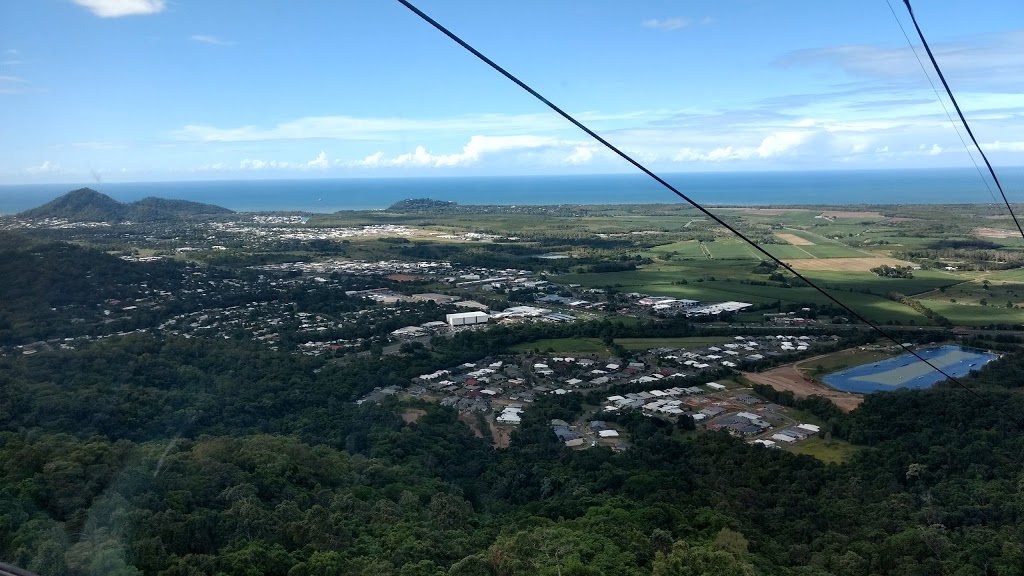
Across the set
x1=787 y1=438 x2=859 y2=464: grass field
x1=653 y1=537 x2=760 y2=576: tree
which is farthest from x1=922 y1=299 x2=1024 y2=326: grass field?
x1=653 y1=537 x2=760 y2=576: tree

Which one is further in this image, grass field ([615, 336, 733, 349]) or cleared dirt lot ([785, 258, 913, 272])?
cleared dirt lot ([785, 258, 913, 272])

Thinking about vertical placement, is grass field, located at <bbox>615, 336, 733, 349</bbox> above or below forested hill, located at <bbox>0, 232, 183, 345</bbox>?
below

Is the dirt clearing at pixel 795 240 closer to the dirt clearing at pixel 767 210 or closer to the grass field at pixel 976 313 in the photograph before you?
the dirt clearing at pixel 767 210

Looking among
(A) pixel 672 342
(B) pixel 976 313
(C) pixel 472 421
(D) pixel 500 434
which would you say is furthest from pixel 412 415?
(B) pixel 976 313

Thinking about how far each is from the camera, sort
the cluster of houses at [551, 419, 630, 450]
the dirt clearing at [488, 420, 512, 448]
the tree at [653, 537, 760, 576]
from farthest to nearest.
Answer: the dirt clearing at [488, 420, 512, 448], the cluster of houses at [551, 419, 630, 450], the tree at [653, 537, 760, 576]

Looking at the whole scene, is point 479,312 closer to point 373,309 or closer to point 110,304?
point 373,309

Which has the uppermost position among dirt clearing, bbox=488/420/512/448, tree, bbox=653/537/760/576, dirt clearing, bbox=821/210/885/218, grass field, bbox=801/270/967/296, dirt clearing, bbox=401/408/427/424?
dirt clearing, bbox=821/210/885/218

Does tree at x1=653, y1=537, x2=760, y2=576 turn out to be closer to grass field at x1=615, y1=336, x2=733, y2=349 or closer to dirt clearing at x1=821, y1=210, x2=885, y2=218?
grass field at x1=615, y1=336, x2=733, y2=349
